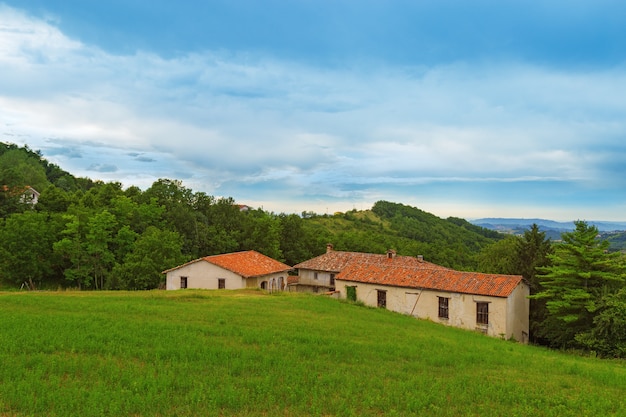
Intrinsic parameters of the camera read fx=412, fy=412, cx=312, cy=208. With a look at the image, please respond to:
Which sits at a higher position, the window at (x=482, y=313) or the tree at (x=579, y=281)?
the tree at (x=579, y=281)

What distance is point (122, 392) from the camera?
9.20 meters

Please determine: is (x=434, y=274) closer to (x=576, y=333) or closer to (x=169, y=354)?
(x=576, y=333)

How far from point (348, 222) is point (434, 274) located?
357 ft

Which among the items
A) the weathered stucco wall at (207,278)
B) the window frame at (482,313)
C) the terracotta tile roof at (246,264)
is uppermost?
the terracotta tile roof at (246,264)

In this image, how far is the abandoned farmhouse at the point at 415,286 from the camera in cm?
2977

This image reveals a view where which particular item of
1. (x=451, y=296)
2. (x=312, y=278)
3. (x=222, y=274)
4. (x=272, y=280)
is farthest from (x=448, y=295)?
(x=222, y=274)

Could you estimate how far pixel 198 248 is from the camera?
196 ft

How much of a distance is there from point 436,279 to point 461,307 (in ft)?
9.49

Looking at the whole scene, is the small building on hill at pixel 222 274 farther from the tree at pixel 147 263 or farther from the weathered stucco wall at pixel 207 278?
the tree at pixel 147 263

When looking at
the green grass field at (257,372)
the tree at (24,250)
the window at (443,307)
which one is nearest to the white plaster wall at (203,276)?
the window at (443,307)

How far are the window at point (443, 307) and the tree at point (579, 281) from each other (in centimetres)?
671

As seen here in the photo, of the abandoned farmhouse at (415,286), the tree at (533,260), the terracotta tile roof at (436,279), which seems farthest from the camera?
the tree at (533,260)

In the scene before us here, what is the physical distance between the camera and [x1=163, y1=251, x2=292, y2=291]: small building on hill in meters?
38.3

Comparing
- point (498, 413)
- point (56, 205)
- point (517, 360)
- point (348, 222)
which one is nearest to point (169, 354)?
point (498, 413)
